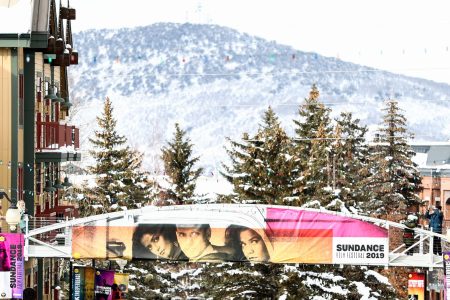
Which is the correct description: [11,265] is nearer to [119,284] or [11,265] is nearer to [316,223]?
[119,284]

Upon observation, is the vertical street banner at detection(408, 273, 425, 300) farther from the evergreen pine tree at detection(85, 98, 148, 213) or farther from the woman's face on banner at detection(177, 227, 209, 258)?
the evergreen pine tree at detection(85, 98, 148, 213)

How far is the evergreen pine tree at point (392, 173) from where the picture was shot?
3206 inches

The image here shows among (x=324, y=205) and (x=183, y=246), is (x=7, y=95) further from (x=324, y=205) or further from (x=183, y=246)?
(x=324, y=205)

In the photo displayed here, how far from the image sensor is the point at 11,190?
43031 mm

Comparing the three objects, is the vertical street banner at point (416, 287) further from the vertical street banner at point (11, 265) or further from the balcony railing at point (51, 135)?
the balcony railing at point (51, 135)

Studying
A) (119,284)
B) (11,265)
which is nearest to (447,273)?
(119,284)

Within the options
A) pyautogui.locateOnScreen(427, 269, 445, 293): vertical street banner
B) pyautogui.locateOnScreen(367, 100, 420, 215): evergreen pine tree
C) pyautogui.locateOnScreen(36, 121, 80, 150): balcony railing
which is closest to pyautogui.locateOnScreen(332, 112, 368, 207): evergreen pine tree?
pyautogui.locateOnScreen(367, 100, 420, 215): evergreen pine tree

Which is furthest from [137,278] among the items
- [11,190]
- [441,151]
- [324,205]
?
A: [441,151]

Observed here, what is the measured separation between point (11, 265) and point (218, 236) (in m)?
6.42

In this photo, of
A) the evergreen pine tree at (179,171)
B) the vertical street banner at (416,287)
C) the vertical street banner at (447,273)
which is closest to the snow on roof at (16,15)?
the vertical street banner at (416,287)

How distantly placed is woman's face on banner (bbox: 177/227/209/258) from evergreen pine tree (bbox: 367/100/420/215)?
4299 centimetres

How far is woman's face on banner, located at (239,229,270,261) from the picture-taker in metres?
38.6

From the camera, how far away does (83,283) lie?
3862cm

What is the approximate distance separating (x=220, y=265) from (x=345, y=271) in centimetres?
690
